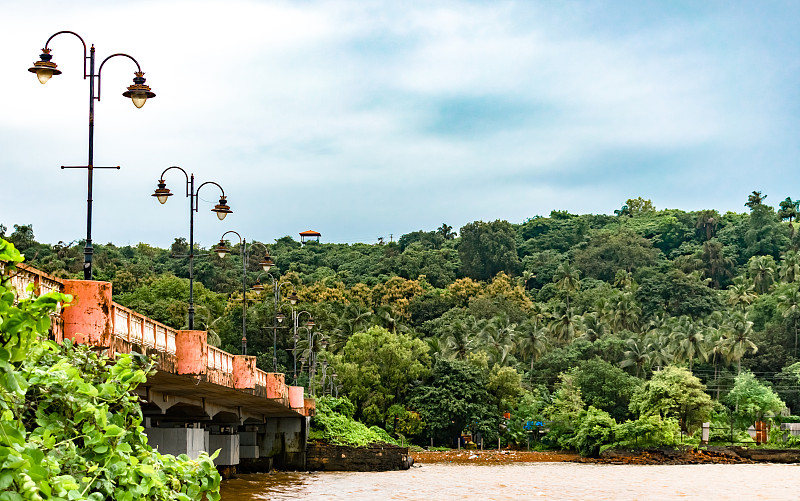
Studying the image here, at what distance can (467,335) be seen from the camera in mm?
109562

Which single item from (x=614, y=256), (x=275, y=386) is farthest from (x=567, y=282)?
(x=275, y=386)

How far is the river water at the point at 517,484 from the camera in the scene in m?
46.3

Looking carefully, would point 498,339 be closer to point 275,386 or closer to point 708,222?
point 275,386

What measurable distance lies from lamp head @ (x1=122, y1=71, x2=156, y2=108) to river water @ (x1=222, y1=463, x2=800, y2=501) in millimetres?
24161

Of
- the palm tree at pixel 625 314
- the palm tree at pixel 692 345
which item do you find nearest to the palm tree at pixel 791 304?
the palm tree at pixel 692 345

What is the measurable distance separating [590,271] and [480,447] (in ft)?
251

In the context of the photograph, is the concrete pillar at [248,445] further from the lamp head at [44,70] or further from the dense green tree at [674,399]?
the lamp head at [44,70]

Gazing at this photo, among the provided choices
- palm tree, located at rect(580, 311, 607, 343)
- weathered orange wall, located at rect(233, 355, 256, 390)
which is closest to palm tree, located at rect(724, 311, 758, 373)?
palm tree, located at rect(580, 311, 607, 343)

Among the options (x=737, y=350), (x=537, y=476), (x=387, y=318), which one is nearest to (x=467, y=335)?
(x=387, y=318)

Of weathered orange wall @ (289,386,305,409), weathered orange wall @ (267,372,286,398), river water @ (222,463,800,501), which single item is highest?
weathered orange wall @ (267,372,286,398)

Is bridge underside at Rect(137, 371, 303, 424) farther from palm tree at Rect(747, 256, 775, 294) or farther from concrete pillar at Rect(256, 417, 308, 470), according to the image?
palm tree at Rect(747, 256, 775, 294)

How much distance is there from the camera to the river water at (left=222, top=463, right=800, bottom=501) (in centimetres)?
4628

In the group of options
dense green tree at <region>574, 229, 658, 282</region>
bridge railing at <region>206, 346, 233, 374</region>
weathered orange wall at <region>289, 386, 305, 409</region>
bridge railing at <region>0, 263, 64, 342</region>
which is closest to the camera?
bridge railing at <region>0, 263, 64, 342</region>

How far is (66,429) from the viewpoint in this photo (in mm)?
10445
